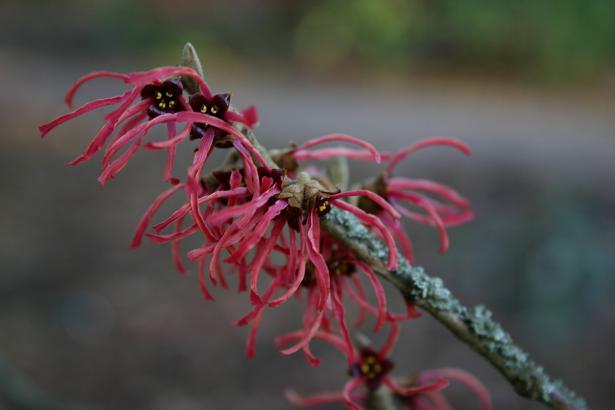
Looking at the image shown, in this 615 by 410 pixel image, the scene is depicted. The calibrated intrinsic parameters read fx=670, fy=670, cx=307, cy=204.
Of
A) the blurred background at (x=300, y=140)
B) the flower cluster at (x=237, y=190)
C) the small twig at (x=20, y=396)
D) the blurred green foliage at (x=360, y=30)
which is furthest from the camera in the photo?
the blurred green foliage at (x=360, y=30)

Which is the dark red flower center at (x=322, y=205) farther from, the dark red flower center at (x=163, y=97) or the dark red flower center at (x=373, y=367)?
the dark red flower center at (x=373, y=367)

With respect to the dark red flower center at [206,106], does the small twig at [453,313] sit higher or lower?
lower

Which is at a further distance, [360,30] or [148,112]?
[360,30]

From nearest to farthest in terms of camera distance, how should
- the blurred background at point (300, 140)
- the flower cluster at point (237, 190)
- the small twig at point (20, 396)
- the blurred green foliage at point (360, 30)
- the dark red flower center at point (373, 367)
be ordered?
the flower cluster at point (237, 190) < the dark red flower center at point (373, 367) < the small twig at point (20, 396) < the blurred background at point (300, 140) < the blurred green foliage at point (360, 30)

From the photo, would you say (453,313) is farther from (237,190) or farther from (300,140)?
(300,140)

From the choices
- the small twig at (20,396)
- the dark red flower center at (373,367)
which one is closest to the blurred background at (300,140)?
the small twig at (20,396)

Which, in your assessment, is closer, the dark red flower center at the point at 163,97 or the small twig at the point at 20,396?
the dark red flower center at the point at 163,97

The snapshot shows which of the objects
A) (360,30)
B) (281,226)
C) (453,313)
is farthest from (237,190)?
(360,30)

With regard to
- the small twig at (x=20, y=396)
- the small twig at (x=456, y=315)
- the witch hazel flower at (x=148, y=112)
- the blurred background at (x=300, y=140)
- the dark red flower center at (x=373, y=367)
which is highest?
the witch hazel flower at (x=148, y=112)
